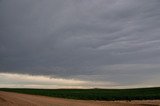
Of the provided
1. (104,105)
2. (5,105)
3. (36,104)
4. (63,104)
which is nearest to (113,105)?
(104,105)

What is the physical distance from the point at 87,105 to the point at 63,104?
7.44 ft

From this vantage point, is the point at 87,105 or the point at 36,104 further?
the point at 87,105

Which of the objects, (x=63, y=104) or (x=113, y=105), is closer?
(x=63, y=104)

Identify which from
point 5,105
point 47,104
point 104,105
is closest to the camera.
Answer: point 5,105

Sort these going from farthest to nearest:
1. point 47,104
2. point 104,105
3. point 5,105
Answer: point 104,105 → point 47,104 → point 5,105

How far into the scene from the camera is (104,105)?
33281mm

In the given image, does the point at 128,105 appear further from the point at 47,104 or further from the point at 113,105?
the point at 47,104

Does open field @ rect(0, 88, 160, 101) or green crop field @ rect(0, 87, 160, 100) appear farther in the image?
green crop field @ rect(0, 87, 160, 100)

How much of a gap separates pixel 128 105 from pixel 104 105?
2.78 meters

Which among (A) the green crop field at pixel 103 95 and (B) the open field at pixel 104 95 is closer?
(B) the open field at pixel 104 95

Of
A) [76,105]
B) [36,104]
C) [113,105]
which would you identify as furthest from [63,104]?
Answer: [113,105]

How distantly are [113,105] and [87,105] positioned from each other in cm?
332

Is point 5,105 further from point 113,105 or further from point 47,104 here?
point 113,105

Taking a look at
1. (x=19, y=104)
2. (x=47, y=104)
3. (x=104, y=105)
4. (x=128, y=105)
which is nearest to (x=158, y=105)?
(x=128, y=105)
